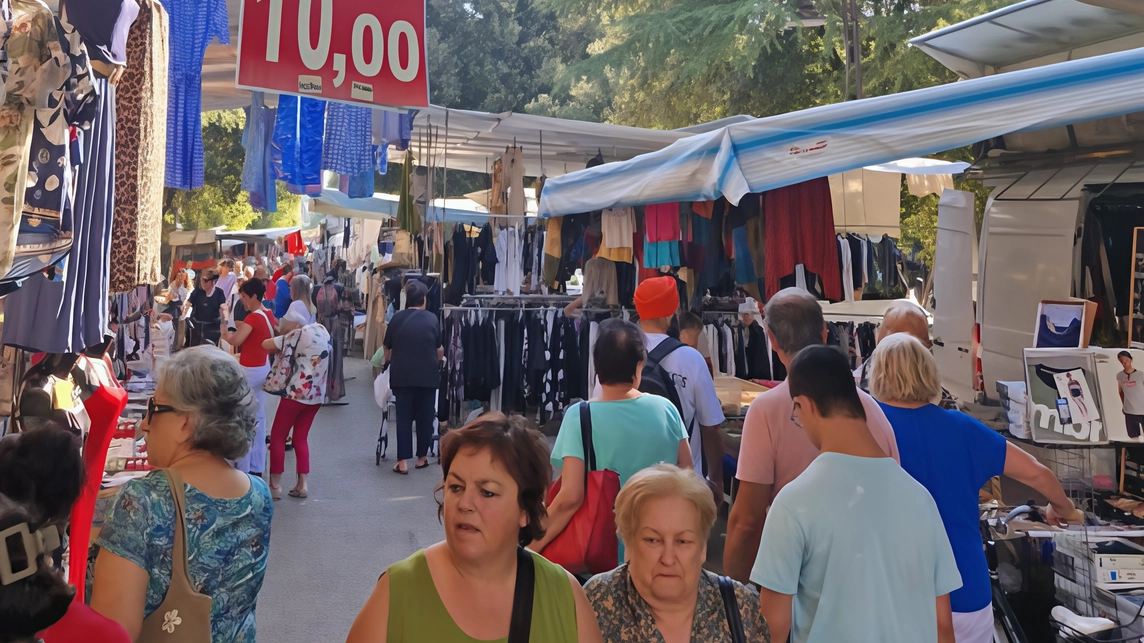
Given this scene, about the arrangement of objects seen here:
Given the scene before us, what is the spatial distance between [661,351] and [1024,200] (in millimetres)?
4067

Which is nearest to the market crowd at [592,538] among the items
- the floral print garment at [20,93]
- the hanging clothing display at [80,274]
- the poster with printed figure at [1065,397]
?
the hanging clothing display at [80,274]

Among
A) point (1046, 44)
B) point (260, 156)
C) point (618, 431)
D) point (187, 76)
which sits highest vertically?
point (1046, 44)

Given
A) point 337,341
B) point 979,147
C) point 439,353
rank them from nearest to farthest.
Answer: point 979,147 → point 439,353 → point 337,341

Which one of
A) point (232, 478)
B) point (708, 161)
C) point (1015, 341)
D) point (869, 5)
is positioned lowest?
point (232, 478)

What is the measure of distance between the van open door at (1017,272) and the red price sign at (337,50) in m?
4.79

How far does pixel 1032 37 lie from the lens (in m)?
8.07

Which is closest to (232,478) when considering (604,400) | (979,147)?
(604,400)

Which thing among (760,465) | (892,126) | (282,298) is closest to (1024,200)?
(892,126)

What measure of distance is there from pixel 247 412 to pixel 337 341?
41.8 feet

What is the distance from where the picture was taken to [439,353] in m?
11.2

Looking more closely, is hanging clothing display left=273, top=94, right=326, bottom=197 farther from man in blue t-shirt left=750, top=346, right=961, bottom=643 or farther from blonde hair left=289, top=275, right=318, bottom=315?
man in blue t-shirt left=750, top=346, right=961, bottom=643

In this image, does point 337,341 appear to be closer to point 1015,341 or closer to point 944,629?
point 1015,341

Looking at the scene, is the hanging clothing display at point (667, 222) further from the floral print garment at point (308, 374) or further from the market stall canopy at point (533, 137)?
the floral print garment at point (308, 374)

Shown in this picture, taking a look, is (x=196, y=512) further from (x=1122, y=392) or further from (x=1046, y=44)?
(x=1046, y=44)
